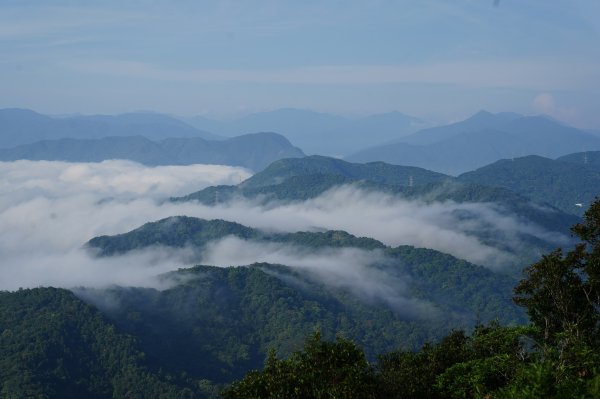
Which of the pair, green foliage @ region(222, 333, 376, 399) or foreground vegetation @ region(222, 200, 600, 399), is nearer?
foreground vegetation @ region(222, 200, 600, 399)

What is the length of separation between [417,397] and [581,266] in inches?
555

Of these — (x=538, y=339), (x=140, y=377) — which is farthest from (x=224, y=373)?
(x=538, y=339)

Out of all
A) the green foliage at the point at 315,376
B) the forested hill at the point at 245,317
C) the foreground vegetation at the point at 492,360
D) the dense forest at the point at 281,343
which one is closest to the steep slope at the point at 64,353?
the dense forest at the point at 281,343

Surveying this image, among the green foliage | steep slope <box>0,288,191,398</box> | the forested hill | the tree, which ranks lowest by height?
the forested hill

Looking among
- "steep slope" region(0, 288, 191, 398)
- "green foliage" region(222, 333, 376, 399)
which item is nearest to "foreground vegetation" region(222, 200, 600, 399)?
"green foliage" region(222, 333, 376, 399)

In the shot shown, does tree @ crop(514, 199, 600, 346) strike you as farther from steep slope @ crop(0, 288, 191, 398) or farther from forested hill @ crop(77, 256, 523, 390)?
forested hill @ crop(77, 256, 523, 390)

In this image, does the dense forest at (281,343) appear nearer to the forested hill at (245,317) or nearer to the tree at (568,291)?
the tree at (568,291)

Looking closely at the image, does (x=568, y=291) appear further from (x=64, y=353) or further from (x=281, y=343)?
(x=281, y=343)

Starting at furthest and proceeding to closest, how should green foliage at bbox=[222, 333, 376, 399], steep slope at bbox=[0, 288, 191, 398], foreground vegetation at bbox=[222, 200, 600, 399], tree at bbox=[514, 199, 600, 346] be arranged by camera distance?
steep slope at bbox=[0, 288, 191, 398]
tree at bbox=[514, 199, 600, 346]
green foliage at bbox=[222, 333, 376, 399]
foreground vegetation at bbox=[222, 200, 600, 399]

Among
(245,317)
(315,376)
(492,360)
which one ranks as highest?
(492,360)

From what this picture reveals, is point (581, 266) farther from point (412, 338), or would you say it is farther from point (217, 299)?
point (217, 299)

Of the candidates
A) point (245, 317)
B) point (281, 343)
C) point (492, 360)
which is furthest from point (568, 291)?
point (245, 317)

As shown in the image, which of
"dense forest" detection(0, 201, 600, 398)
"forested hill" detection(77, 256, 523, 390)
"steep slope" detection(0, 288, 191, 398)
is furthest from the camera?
"forested hill" detection(77, 256, 523, 390)

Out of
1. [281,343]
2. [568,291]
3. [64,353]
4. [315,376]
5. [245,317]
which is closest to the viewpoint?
[315,376]
